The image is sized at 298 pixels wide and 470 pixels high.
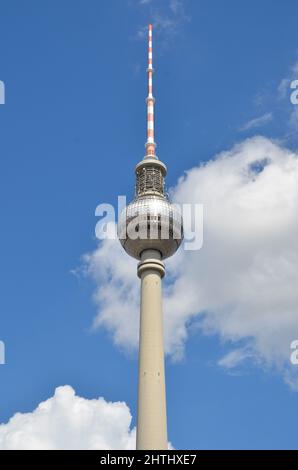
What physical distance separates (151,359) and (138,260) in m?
13.7

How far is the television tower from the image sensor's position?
6266 centimetres

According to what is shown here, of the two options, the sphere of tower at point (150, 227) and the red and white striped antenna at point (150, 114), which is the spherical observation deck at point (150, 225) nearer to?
the sphere of tower at point (150, 227)

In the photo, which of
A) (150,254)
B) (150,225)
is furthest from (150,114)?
(150,254)

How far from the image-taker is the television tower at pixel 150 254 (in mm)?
62656

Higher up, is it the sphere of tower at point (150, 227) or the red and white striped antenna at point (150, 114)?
the red and white striped antenna at point (150, 114)

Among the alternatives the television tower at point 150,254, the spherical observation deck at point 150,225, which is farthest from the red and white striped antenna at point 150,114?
the spherical observation deck at point 150,225

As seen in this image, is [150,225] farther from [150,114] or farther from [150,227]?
[150,114]

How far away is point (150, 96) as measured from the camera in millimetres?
84250

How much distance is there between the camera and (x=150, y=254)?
73.4m

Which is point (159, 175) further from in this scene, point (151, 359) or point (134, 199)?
point (151, 359)

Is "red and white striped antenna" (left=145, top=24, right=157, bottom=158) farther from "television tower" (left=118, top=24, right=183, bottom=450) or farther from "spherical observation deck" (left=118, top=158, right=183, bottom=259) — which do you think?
"spherical observation deck" (left=118, top=158, right=183, bottom=259)

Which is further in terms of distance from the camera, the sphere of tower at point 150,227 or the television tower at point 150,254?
the sphere of tower at point 150,227
